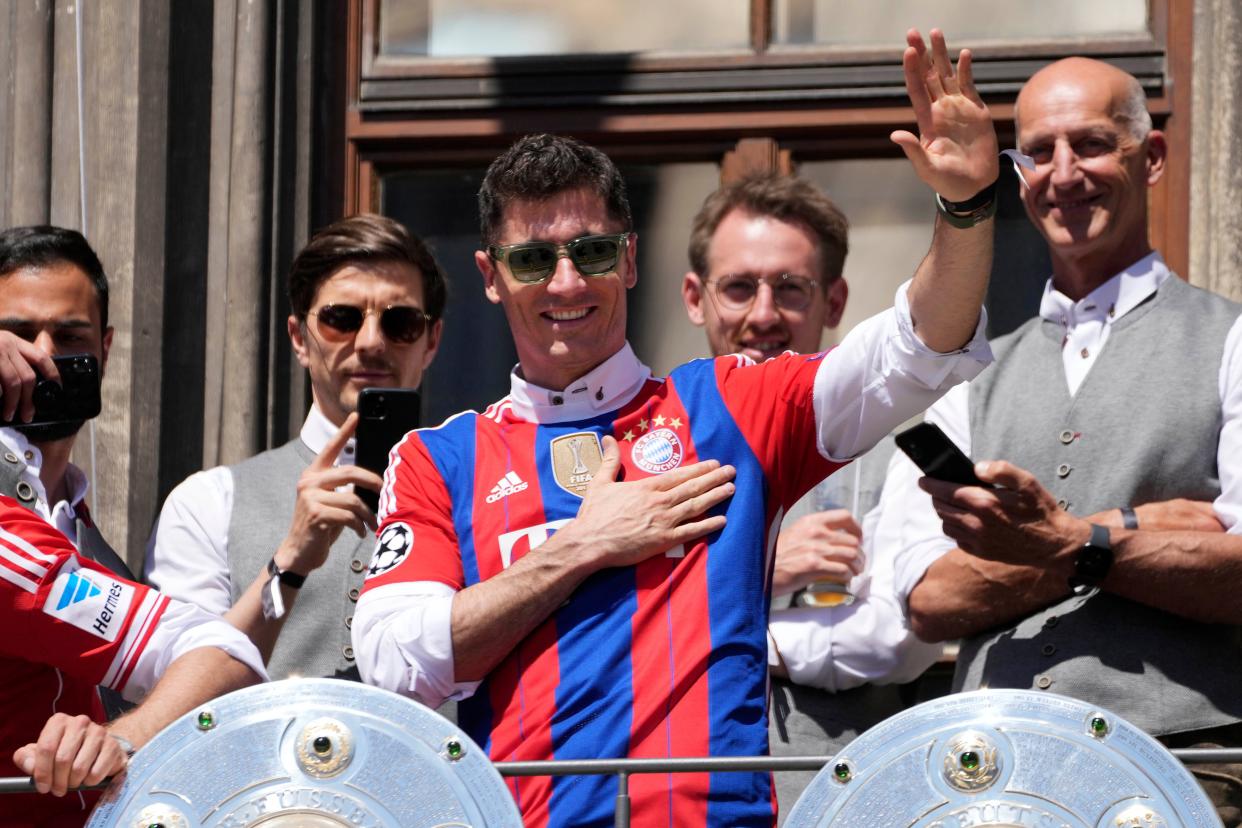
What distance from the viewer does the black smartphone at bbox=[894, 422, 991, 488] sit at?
3144 millimetres

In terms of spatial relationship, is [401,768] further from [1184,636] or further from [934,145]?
[1184,636]

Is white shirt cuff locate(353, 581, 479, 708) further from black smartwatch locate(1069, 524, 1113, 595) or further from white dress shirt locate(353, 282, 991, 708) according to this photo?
black smartwatch locate(1069, 524, 1113, 595)

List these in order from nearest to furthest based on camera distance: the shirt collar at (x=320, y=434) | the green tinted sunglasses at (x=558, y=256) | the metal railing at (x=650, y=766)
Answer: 1. the metal railing at (x=650, y=766)
2. the green tinted sunglasses at (x=558, y=256)
3. the shirt collar at (x=320, y=434)

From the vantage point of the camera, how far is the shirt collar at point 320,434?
12.9ft

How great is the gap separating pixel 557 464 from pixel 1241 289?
1.95m

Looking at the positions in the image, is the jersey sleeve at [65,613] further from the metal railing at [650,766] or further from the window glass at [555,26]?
the window glass at [555,26]

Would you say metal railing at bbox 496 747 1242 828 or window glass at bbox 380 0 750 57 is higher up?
window glass at bbox 380 0 750 57

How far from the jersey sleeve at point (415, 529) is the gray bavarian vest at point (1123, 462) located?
1.00m

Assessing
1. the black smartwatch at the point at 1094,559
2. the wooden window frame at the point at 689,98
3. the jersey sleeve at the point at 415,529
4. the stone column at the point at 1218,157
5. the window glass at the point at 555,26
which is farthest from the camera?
the window glass at the point at 555,26

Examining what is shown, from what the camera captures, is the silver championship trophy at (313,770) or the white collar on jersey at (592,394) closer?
the silver championship trophy at (313,770)

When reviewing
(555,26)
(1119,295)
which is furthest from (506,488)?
(555,26)

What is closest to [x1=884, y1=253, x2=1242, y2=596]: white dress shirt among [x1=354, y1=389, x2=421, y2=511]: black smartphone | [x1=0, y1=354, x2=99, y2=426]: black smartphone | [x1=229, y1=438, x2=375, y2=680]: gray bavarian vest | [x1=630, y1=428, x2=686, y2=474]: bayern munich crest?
[x1=630, y1=428, x2=686, y2=474]: bayern munich crest

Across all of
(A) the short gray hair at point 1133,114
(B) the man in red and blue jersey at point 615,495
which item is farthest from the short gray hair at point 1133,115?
(B) the man in red and blue jersey at point 615,495

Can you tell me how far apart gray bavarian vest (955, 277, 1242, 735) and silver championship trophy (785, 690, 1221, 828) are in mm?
961
